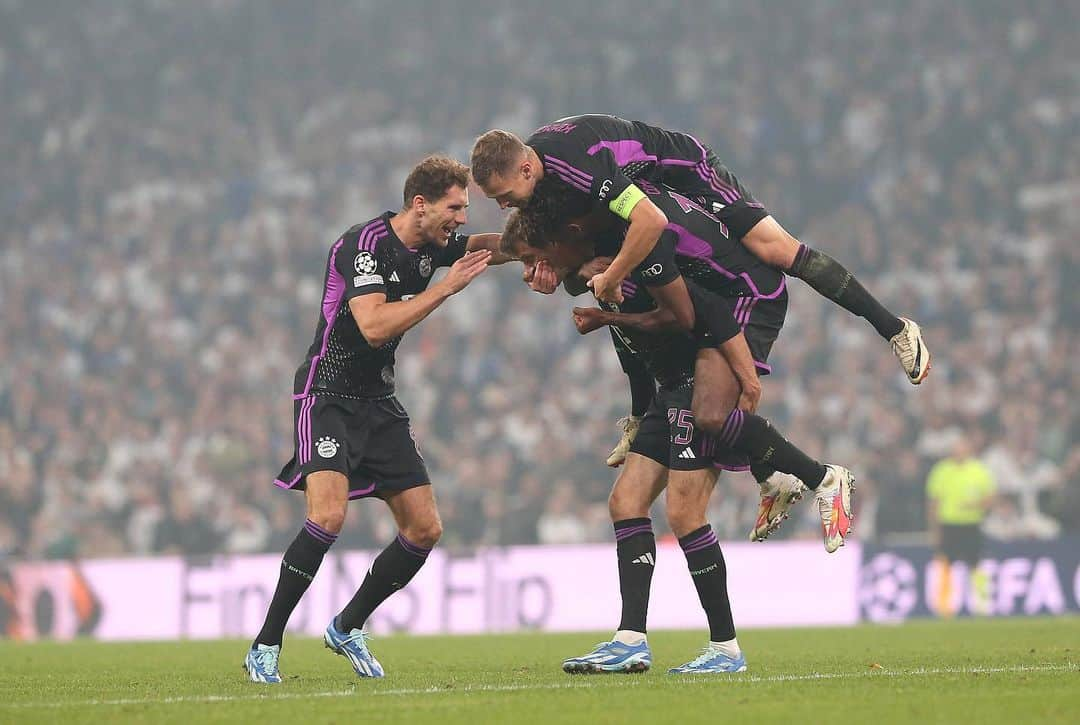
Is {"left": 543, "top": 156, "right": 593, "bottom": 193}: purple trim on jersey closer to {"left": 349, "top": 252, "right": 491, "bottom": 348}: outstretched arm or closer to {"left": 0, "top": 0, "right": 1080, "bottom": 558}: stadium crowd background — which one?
{"left": 349, "top": 252, "right": 491, "bottom": 348}: outstretched arm

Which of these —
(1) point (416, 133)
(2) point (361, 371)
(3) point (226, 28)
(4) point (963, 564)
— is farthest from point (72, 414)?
(2) point (361, 371)

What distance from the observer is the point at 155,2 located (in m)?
27.5

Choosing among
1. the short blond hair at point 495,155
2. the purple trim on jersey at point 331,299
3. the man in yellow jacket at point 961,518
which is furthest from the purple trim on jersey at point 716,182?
the man in yellow jacket at point 961,518

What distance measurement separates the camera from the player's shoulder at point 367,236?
25.2 feet

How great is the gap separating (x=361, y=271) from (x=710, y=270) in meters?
1.71

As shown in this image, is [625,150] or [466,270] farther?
[625,150]

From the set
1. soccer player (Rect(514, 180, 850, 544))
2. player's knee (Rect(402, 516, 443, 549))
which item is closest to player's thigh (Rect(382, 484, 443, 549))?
player's knee (Rect(402, 516, 443, 549))

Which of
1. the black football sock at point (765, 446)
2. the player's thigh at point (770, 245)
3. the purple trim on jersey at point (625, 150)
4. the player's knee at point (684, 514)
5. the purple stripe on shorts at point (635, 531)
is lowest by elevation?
the purple stripe on shorts at point (635, 531)

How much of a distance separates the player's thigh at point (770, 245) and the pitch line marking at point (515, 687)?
6.67 ft

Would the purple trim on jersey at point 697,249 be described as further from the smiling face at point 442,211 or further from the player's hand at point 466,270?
the smiling face at point 442,211

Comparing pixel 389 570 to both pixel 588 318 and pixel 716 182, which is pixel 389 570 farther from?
pixel 716 182

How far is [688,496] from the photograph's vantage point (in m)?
7.64

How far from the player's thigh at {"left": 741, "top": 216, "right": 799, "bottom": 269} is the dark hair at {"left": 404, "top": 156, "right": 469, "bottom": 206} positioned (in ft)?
4.77

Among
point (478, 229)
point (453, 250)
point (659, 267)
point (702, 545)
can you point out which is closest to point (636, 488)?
point (702, 545)
